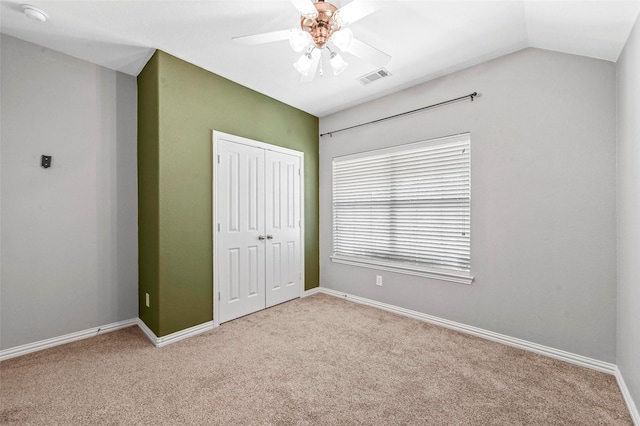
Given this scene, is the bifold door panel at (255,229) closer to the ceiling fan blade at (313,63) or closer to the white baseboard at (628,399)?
the ceiling fan blade at (313,63)

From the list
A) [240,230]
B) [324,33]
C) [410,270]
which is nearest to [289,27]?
[324,33]

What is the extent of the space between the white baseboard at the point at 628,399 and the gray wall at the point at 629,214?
40 millimetres

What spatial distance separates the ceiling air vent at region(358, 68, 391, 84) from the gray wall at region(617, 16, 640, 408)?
5.86ft

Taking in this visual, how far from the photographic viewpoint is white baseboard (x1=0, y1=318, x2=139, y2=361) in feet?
7.78

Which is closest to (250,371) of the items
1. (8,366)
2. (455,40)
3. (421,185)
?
(8,366)

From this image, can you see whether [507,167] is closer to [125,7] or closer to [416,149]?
[416,149]

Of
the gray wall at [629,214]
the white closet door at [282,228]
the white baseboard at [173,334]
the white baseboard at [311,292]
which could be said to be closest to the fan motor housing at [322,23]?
the gray wall at [629,214]

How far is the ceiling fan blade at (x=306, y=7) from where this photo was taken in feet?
5.10

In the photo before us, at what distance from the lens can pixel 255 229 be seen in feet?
11.1

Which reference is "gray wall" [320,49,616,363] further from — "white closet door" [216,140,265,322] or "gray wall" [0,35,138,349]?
"gray wall" [0,35,138,349]

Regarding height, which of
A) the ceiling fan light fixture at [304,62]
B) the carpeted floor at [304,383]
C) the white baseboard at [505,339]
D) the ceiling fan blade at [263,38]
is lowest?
the carpeted floor at [304,383]

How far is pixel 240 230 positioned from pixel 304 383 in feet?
5.97

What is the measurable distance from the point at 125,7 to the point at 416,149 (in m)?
2.92

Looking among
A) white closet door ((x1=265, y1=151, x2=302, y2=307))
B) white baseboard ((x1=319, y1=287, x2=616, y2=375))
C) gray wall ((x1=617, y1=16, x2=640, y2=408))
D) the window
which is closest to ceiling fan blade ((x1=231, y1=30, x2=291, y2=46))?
white closet door ((x1=265, y1=151, x2=302, y2=307))
